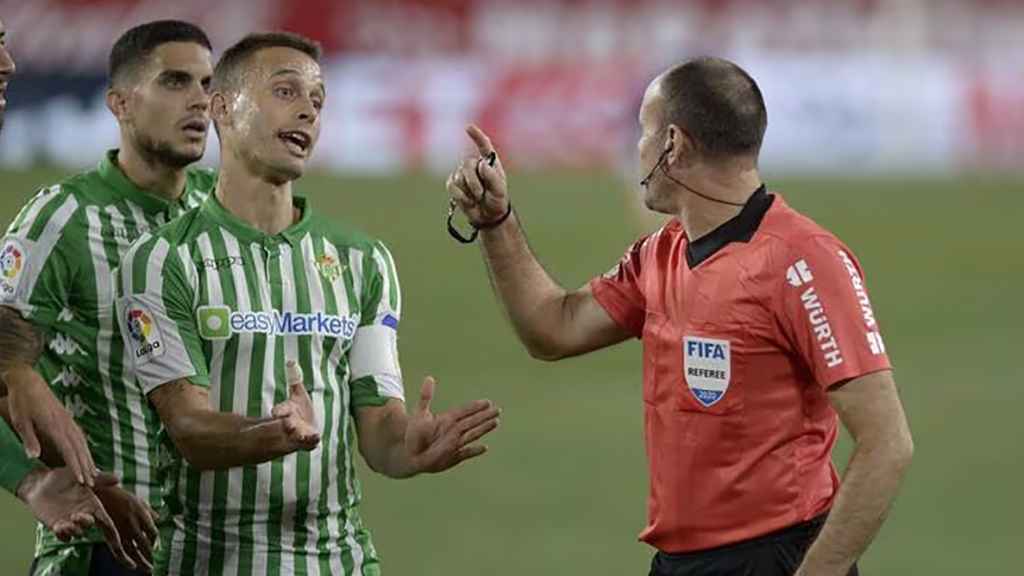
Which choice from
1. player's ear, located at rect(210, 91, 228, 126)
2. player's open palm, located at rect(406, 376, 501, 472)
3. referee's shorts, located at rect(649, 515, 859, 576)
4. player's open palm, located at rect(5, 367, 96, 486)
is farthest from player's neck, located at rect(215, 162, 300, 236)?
referee's shorts, located at rect(649, 515, 859, 576)

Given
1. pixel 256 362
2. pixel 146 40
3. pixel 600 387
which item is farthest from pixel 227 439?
pixel 600 387

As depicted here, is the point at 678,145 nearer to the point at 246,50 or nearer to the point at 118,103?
the point at 246,50

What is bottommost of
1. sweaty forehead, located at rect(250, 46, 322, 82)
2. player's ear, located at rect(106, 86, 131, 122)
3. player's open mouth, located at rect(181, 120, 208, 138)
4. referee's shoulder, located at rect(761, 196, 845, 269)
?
referee's shoulder, located at rect(761, 196, 845, 269)

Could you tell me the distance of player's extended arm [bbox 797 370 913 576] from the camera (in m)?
4.61

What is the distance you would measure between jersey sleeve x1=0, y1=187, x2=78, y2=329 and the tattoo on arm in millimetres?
23

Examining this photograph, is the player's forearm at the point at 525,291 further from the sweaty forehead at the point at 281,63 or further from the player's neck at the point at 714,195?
the sweaty forehead at the point at 281,63

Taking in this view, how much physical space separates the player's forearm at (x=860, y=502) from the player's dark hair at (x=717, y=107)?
0.95 m

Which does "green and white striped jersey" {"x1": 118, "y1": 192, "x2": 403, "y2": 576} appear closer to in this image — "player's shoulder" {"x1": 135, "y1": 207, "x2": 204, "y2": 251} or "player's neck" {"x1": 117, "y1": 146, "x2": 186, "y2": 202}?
"player's shoulder" {"x1": 135, "y1": 207, "x2": 204, "y2": 251}

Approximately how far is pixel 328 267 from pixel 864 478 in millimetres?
1572

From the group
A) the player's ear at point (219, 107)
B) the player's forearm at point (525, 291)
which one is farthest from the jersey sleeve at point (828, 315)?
the player's ear at point (219, 107)

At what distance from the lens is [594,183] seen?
2608 cm

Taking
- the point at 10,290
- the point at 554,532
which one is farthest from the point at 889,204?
the point at 10,290

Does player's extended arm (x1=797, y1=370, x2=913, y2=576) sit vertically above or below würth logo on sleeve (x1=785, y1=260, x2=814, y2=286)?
below

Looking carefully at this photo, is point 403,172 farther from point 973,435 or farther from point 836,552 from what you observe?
point 836,552
